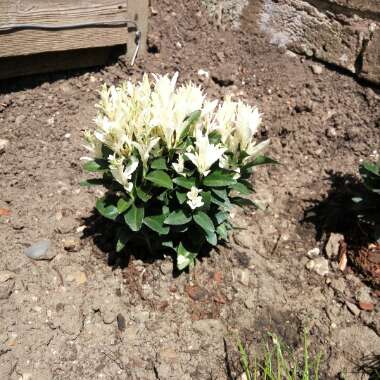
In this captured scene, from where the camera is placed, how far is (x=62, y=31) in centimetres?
322

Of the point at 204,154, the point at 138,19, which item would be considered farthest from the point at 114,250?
the point at 138,19

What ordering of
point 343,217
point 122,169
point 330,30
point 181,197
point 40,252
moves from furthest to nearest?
point 330,30, point 343,217, point 40,252, point 181,197, point 122,169

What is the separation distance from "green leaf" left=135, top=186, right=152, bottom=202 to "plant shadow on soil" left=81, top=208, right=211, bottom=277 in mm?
529

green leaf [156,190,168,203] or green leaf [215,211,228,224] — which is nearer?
green leaf [156,190,168,203]

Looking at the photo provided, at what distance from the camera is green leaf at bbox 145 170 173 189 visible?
2156 mm

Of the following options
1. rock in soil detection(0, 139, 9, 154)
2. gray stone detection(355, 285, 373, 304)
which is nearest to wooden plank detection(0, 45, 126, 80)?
rock in soil detection(0, 139, 9, 154)

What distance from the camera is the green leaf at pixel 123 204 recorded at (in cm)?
222

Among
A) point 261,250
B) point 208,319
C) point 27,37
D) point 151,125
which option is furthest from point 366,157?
point 27,37

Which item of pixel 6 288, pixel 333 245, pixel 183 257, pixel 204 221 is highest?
pixel 204 221

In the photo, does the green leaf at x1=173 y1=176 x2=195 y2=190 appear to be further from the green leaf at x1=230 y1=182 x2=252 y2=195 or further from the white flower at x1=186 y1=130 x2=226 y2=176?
the green leaf at x1=230 y1=182 x2=252 y2=195

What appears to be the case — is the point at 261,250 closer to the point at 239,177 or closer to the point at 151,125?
the point at 239,177

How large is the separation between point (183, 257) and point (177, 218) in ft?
1.02

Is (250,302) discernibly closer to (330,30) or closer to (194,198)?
(194,198)

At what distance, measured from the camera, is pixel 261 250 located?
115 inches
